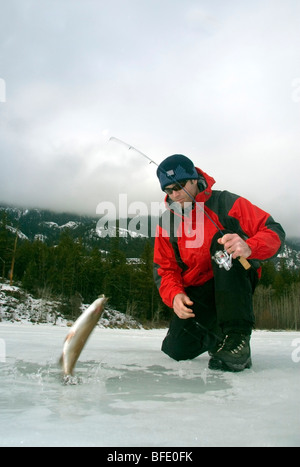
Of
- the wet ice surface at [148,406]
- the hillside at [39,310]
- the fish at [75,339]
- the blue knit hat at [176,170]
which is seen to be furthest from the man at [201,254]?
the hillside at [39,310]

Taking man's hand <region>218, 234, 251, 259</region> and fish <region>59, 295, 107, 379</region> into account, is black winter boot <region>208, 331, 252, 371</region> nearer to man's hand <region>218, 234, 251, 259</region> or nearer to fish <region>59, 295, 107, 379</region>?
man's hand <region>218, 234, 251, 259</region>

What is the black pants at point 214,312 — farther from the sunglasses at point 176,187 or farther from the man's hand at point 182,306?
the sunglasses at point 176,187

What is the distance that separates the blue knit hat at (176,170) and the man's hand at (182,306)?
982mm

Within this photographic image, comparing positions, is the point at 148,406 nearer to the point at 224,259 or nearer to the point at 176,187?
the point at 224,259

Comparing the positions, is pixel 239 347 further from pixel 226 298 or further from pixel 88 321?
pixel 88 321

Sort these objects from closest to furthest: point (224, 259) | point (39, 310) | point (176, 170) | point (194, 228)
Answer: point (224, 259)
point (176, 170)
point (194, 228)
point (39, 310)

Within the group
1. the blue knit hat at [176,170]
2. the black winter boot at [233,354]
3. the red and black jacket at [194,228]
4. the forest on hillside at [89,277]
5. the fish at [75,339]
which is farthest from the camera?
the forest on hillside at [89,277]

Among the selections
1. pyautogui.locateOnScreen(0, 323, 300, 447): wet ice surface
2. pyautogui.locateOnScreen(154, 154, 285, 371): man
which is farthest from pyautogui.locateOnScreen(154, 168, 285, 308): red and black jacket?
pyautogui.locateOnScreen(0, 323, 300, 447): wet ice surface

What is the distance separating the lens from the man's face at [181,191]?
10.5 ft

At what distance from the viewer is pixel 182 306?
9.14ft

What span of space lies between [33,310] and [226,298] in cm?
4086

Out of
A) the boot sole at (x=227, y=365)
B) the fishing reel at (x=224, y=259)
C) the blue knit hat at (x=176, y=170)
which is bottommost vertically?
the boot sole at (x=227, y=365)

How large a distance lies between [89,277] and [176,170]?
51.8 m

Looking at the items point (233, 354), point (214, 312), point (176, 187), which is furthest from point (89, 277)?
point (233, 354)
